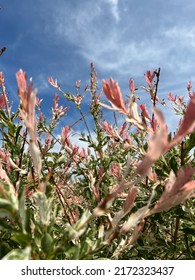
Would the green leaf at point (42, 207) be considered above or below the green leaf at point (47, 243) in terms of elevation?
above

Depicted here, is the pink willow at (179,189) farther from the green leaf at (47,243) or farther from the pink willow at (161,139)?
the green leaf at (47,243)

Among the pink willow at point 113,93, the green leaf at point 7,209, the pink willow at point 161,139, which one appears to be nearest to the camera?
the pink willow at point 161,139

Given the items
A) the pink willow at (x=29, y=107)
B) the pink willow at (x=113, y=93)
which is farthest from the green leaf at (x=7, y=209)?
the pink willow at (x=113, y=93)

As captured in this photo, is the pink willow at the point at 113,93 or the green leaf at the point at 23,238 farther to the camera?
the pink willow at the point at 113,93

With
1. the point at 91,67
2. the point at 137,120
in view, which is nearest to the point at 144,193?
the point at 137,120

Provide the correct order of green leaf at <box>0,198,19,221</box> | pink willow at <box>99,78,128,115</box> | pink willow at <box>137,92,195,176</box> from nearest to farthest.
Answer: pink willow at <box>137,92,195,176</box>, green leaf at <box>0,198,19,221</box>, pink willow at <box>99,78,128,115</box>

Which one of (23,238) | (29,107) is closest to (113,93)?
(29,107)

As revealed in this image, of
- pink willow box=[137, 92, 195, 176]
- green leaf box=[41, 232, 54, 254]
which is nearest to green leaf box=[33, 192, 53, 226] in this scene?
green leaf box=[41, 232, 54, 254]

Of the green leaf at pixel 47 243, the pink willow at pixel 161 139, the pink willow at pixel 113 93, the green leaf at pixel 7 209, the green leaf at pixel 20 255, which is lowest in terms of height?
the green leaf at pixel 20 255

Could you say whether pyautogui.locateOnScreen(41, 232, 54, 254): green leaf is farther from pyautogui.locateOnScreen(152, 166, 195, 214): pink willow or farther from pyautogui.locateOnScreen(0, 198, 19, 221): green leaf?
pyautogui.locateOnScreen(152, 166, 195, 214): pink willow

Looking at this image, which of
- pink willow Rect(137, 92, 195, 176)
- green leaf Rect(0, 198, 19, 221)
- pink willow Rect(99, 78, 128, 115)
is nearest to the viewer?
pink willow Rect(137, 92, 195, 176)

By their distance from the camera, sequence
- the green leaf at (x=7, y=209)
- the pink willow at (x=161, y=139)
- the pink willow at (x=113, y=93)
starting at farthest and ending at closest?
the pink willow at (x=113, y=93), the green leaf at (x=7, y=209), the pink willow at (x=161, y=139)

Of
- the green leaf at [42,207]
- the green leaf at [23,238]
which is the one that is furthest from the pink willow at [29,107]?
the green leaf at [23,238]

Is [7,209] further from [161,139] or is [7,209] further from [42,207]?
[161,139]
